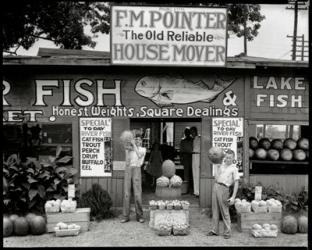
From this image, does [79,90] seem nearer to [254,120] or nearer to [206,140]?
[206,140]

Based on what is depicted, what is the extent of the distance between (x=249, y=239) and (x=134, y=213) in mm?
2795

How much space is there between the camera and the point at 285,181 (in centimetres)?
983

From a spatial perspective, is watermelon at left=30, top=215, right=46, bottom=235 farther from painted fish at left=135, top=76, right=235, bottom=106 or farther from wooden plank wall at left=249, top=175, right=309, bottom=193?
wooden plank wall at left=249, top=175, right=309, bottom=193

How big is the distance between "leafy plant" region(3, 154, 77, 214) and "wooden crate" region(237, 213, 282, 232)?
3789 mm

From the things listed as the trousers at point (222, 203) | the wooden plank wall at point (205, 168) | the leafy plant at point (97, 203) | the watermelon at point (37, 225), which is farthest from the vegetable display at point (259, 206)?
the watermelon at point (37, 225)

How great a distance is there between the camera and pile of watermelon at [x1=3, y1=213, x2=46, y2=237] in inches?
305

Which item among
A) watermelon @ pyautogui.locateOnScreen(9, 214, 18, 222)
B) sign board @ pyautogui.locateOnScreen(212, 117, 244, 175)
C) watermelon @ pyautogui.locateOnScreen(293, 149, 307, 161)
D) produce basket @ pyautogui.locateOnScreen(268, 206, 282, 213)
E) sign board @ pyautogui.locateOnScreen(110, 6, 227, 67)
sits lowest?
watermelon @ pyautogui.locateOnScreen(9, 214, 18, 222)

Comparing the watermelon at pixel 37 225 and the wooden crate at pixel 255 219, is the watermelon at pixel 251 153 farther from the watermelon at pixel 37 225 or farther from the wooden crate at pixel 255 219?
the watermelon at pixel 37 225

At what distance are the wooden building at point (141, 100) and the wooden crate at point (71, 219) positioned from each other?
1.36 m

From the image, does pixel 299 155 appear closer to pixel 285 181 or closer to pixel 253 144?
pixel 285 181

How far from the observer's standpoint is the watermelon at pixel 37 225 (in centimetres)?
778

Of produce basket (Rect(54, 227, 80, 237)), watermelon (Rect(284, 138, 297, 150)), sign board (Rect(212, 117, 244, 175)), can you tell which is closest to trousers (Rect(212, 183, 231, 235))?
sign board (Rect(212, 117, 244, 175))

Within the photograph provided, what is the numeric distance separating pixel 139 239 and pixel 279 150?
4.80 m

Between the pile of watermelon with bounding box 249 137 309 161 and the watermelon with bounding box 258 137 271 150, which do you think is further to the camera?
the watermelon with bounding box 258 137 271 150
